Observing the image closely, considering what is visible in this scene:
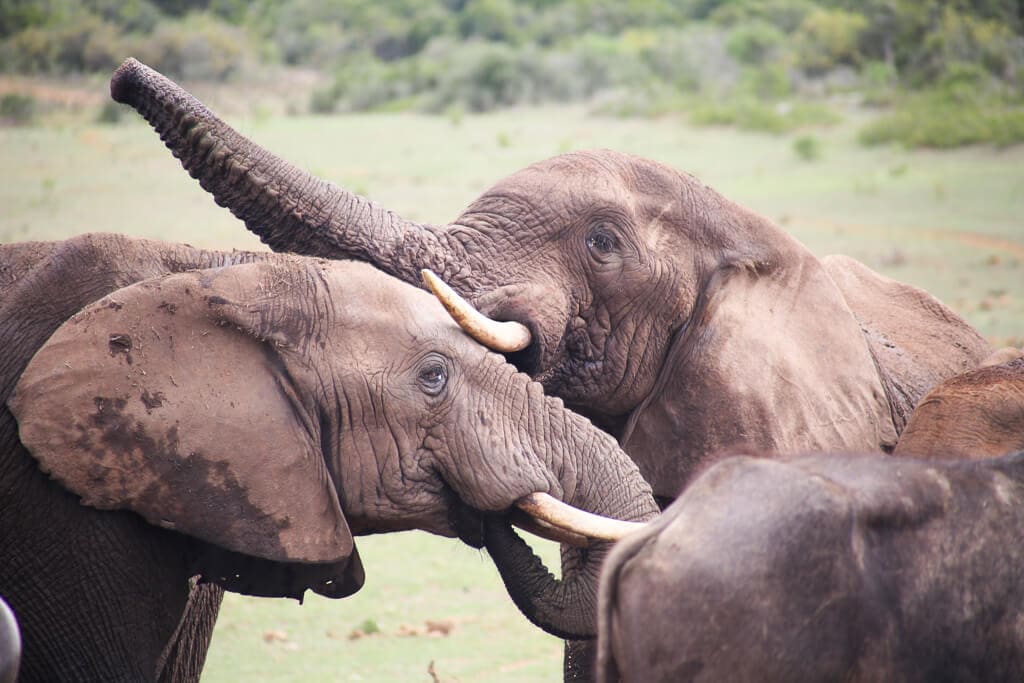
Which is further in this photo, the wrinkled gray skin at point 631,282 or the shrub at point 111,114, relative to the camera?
the shrub at point 111,114

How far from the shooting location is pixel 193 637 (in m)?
4.91

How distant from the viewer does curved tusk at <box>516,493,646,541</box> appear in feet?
12.9

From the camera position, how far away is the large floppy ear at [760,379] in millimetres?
4695

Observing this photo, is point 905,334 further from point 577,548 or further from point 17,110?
point 17,110

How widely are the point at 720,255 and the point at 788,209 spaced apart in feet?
39.4

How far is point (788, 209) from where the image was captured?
16578 millimetres

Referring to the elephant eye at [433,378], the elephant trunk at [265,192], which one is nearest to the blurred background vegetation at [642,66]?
the elephant trunk at [265,192]

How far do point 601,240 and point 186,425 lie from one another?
1546 millimetres

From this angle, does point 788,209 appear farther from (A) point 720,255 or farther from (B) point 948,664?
(B) point 948,664

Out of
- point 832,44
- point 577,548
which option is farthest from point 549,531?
point 832,44

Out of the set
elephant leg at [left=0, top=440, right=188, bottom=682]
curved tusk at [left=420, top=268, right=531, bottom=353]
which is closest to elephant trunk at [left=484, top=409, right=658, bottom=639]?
curved tusk at [left=420, top=268, right=531, bottom=353]

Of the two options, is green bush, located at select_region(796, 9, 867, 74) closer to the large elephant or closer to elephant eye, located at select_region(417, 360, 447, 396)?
the large elephant

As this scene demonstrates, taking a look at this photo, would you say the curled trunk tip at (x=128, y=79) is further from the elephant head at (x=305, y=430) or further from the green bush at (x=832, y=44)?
the green bush at (x=832, y=44)

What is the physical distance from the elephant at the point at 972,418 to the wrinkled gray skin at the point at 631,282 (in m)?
0.40
